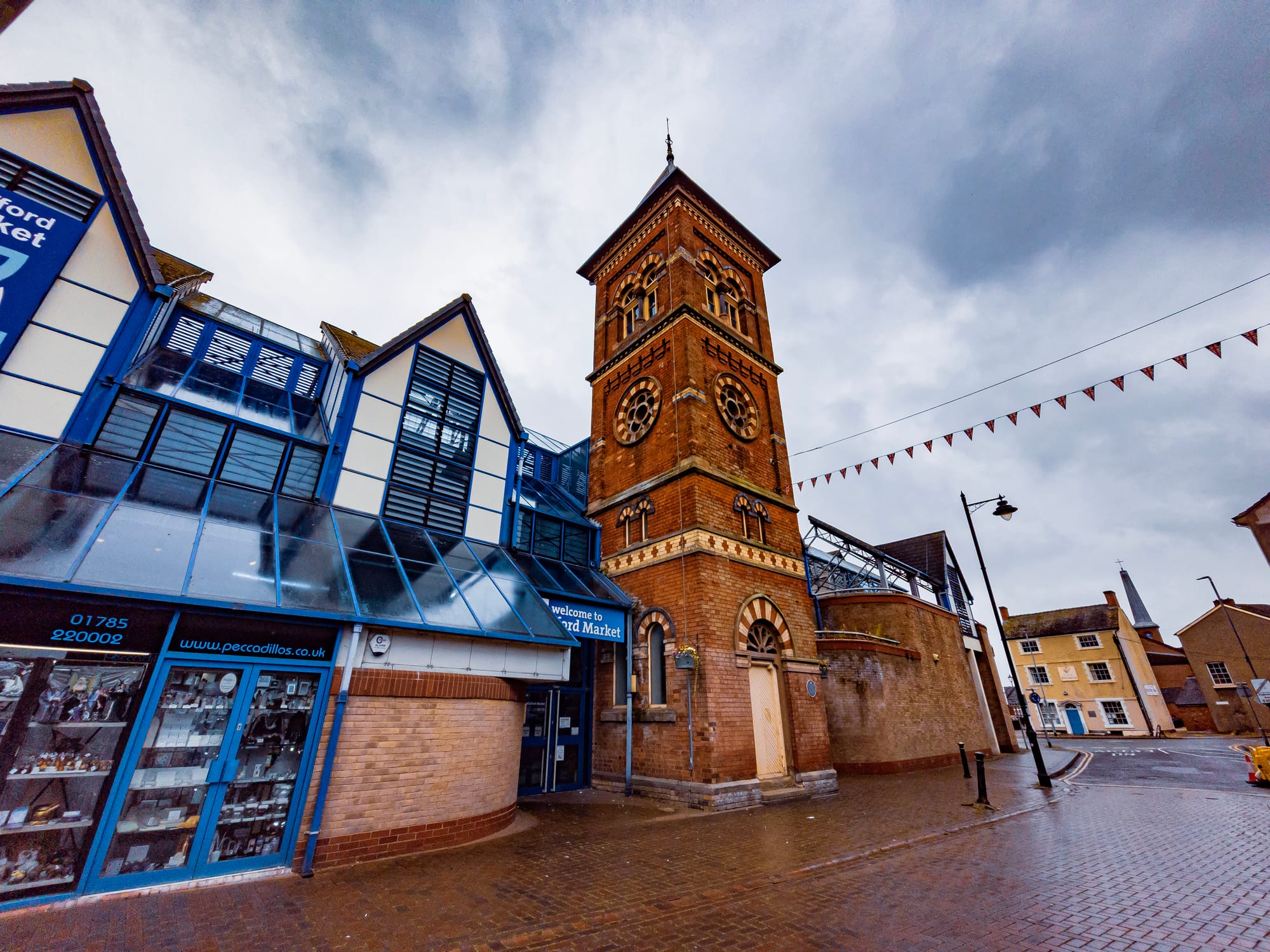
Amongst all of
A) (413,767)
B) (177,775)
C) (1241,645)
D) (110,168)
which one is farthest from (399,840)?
(1241,645)

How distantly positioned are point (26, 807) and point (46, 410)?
599cm

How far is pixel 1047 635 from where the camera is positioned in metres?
44.8

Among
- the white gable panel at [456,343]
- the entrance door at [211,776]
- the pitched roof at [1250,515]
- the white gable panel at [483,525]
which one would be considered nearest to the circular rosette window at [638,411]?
the white gable panel at [456,343]

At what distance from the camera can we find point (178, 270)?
43.0ft

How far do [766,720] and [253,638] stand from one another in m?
11.3

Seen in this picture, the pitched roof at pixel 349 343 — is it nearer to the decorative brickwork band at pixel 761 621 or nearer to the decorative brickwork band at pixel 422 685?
the decorative brickwork band at pixel 422 685

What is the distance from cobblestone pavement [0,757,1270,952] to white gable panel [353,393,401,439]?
788 cm

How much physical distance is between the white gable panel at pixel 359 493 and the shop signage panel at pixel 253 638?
11.9 feet

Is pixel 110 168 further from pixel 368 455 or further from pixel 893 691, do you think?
pixel 893 691

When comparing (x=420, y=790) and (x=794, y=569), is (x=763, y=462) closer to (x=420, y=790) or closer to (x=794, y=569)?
(x=794, y=569)

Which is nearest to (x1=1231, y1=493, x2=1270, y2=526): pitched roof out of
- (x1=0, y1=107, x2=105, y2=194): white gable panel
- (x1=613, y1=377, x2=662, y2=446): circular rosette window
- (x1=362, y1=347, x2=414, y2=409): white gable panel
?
(x1=613, y1=377, x2=662, y2=446): circular rosette window

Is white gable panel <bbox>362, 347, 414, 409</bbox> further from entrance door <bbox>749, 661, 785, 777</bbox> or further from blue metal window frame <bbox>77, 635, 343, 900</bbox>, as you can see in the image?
entrance door <bbox>749, 661, 785, 777</bbox>

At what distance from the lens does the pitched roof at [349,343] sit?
12.2 metres

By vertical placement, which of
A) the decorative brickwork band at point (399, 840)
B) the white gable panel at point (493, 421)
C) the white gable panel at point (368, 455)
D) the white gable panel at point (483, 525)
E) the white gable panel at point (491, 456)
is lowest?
the decorative brickwork band at point (399, 840)
